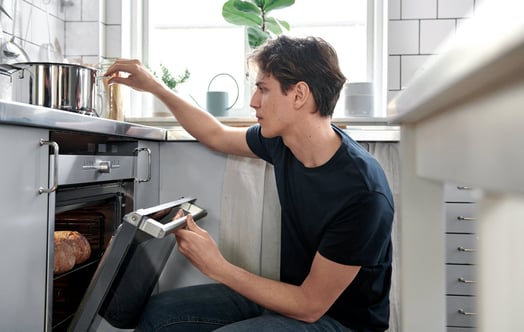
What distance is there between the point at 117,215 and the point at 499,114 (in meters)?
1.30

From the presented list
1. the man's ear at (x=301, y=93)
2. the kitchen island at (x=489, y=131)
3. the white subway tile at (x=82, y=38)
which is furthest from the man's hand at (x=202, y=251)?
the white subway tile at (x=82, y=38)

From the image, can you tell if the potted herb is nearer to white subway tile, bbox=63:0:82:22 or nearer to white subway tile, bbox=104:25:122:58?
white subway tile, bbox=104:25:122:58

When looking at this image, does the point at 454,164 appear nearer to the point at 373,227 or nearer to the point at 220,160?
the point at 373,227

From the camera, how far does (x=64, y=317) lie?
1.28 metres

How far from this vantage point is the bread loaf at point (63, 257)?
118 cm

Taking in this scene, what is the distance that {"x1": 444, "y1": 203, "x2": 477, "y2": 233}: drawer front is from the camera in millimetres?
1964

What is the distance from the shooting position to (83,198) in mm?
1202

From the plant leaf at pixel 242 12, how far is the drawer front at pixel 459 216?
1020 millimetres

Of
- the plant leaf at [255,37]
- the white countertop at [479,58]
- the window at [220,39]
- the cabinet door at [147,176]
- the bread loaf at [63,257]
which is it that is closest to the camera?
the white countertop at [479,58]

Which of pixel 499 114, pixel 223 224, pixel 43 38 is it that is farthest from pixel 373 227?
pixel 43 38

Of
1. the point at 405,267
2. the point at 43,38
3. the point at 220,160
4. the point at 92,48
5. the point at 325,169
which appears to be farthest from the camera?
the point at 92,48

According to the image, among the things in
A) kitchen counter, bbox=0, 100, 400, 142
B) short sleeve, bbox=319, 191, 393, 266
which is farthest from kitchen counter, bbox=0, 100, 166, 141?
short sleeve, bbox=319, 191, 393, 266

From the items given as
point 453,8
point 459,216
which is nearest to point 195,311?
point 459,216

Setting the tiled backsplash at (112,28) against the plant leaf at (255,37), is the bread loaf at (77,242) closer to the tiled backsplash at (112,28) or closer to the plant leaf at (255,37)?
the tiled backsplash at (112,28)
